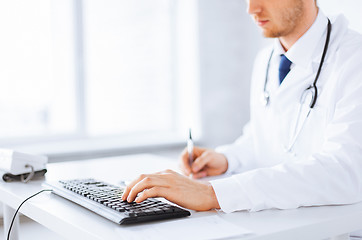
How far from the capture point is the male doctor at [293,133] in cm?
103

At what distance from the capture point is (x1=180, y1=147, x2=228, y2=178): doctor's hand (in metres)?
1.50

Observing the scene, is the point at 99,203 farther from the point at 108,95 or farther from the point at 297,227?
the point at 108,95

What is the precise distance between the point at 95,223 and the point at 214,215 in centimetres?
25

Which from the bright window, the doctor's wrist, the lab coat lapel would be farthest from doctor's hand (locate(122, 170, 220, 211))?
the bright window

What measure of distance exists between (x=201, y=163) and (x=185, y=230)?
0.66 meters

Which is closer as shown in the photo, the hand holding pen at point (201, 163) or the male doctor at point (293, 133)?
the male doctor at point (293, 133)

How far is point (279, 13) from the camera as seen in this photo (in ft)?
5.24

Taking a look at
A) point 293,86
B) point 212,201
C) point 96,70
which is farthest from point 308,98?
point 96,70

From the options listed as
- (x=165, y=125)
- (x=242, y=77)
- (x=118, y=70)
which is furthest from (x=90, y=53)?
(x=242, y=77)

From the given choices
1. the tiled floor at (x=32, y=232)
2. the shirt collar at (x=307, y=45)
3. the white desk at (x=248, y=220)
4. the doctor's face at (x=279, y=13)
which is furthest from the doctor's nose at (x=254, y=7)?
the tiled floor at (x=32, y=232)

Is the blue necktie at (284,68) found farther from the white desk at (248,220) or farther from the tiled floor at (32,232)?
the tiled floor at (32,232)

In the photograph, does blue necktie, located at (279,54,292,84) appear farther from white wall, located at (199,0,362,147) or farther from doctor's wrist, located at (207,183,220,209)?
white wall, located at (199,0,362,147)

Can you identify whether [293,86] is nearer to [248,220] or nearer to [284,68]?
[284,68]

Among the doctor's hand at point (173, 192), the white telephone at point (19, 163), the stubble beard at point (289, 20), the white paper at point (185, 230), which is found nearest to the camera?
the white paper at point (185, 230)
